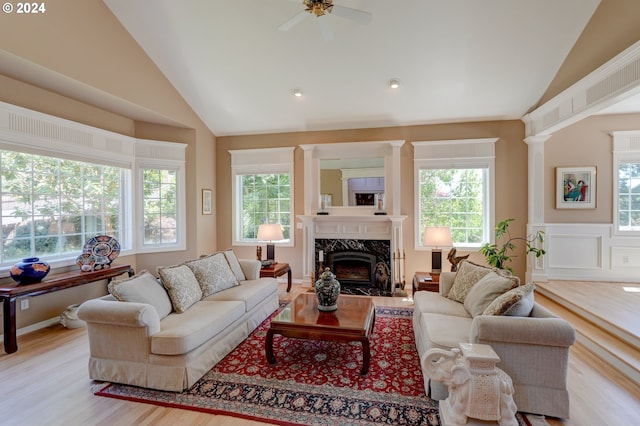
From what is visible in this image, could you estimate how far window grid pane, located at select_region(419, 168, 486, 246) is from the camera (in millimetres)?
5043

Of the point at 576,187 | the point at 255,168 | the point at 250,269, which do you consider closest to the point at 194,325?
the point at 250,269

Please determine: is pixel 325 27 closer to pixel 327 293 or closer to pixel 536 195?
pixel 327 293

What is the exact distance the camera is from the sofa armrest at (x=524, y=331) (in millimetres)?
1918

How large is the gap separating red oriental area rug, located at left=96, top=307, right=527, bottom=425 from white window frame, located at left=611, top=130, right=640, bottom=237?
4347mm

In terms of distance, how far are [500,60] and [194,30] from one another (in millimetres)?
3970

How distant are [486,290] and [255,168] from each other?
4.44 m

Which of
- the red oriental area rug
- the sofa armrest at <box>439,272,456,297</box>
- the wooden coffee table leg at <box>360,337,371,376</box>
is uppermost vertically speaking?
the sofa armrest at <box>439,272,456,297</box>

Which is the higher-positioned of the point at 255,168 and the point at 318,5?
the point at 318,5

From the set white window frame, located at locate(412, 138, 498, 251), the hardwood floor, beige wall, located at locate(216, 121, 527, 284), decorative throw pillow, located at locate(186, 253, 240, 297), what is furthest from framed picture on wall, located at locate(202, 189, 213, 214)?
white window frame, located at locate(412, 138, 498, 251)

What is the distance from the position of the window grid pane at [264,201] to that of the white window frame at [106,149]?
3.79ft

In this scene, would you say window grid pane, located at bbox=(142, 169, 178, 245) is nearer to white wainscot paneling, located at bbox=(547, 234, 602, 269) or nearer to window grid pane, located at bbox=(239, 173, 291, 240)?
window grid pane, located at bbox=(239, 173, 291, 240)

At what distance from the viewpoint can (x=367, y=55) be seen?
Result: 12.9 feet

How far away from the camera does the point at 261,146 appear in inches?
225

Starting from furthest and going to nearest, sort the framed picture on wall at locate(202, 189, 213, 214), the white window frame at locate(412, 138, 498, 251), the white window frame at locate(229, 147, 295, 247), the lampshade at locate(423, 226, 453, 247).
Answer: the white window frame at locate(229, 147, 295, 247), the framed picture on wall at locate(202, 189, 213, 214), the white window frame at locate(412, 138, 498, 251), the lampshade at locate(423, 226, 453, 247)
